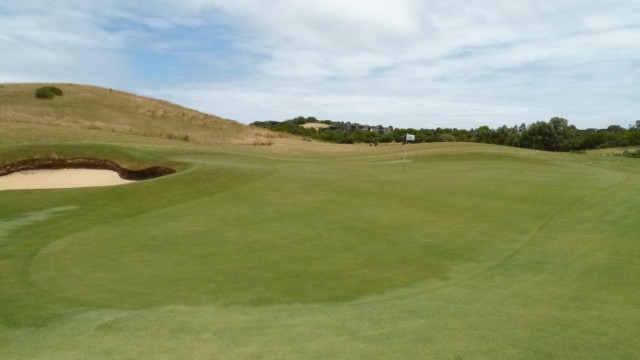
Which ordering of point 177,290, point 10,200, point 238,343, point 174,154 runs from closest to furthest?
1. point 238,343
2. point 177,290
3. point 10,200
4. point 174,154

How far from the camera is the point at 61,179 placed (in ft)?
62.5

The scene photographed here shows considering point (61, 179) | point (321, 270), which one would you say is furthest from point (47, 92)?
point (321, 270)

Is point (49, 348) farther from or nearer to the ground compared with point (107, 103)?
nearer to the ground

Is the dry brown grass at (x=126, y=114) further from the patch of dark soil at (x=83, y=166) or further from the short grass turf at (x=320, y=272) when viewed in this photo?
the short grass turf at (x=320, y=272)

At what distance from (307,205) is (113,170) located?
10301mm

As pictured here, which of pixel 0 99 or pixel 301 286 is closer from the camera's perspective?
pixel 301 286

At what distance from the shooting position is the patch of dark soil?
63.1 ft

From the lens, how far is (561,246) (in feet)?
31.2

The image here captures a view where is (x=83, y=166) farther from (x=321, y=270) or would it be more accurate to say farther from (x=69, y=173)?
(x=321, y=270)

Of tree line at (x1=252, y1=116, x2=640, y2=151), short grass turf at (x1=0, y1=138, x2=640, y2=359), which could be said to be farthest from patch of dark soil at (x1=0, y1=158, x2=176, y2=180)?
tree line at (x1=252, y1=116, x2=640, y2=151)

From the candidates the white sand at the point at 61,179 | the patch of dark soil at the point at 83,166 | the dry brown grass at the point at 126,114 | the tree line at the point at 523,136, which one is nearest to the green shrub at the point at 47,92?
the dry brown grass at the point at 126,114

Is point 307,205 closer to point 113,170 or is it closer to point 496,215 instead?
point 496,215

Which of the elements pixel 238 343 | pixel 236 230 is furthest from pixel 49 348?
pixel 236 230

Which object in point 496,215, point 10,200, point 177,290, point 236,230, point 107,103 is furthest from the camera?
point 107,103
